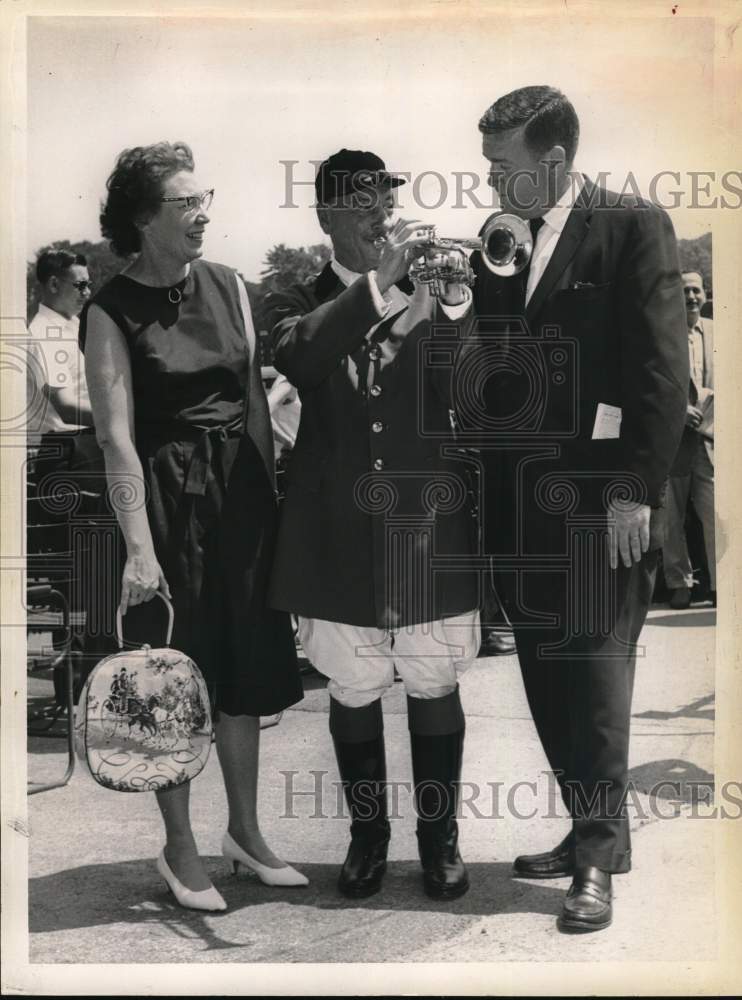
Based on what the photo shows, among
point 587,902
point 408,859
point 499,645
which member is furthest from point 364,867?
point 499,645

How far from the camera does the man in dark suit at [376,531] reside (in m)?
3.86

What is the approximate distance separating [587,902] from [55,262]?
8.01ft

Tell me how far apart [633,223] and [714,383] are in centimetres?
56

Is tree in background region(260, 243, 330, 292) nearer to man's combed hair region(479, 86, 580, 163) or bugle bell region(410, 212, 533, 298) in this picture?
bugle bell region(410, 212, 533, 298)

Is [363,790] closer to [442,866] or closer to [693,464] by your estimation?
[442,866]

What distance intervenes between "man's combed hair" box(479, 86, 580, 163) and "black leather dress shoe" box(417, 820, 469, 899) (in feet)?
6.61

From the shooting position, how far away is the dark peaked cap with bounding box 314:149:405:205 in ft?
12.8

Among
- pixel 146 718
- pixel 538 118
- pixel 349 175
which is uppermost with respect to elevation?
pixel 538 118

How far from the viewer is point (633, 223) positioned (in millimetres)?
3783

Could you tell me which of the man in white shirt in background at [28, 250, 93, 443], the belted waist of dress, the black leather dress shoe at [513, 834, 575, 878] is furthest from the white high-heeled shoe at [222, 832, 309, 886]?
the man in white shirt in background at [28, 250, 93, 443]

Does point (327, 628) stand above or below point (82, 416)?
below

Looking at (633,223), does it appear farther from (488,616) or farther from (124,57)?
(124,57)

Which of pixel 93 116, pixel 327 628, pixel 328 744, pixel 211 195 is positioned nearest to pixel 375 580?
pixel 327 628

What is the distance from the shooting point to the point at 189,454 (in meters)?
3.88
